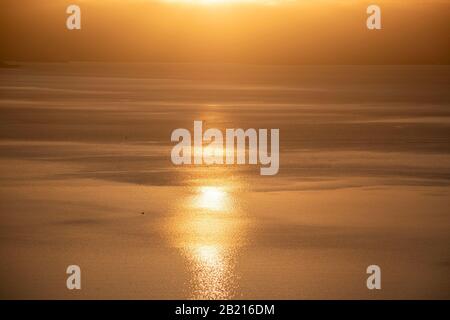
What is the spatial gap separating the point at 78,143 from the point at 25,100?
55.2 feet

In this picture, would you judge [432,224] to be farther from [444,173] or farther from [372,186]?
[444,173]

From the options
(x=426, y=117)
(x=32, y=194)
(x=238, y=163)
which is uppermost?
(x=426, y=117)

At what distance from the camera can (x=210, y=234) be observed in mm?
12328

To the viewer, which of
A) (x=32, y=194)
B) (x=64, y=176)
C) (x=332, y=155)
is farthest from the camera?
(x=332, y=155)

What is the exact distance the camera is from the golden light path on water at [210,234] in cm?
998

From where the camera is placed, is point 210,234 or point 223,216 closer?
point 210,234

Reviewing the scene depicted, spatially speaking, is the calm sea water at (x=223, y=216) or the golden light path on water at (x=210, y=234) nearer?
the golden light path on water at (x=210, y=234)

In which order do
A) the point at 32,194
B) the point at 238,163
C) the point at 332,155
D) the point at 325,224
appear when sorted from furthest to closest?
the point at 332,155, the point at 238,163, the point at 32,194, the point at 325,224

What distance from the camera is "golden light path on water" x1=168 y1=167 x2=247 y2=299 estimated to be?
9.98m

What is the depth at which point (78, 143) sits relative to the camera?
880 inches

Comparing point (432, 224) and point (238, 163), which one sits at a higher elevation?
point (238, 163)

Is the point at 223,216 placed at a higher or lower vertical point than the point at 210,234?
higher

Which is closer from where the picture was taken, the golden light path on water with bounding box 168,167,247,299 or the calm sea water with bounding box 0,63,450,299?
the golden light path on water with bounding box 168,167,247,299
